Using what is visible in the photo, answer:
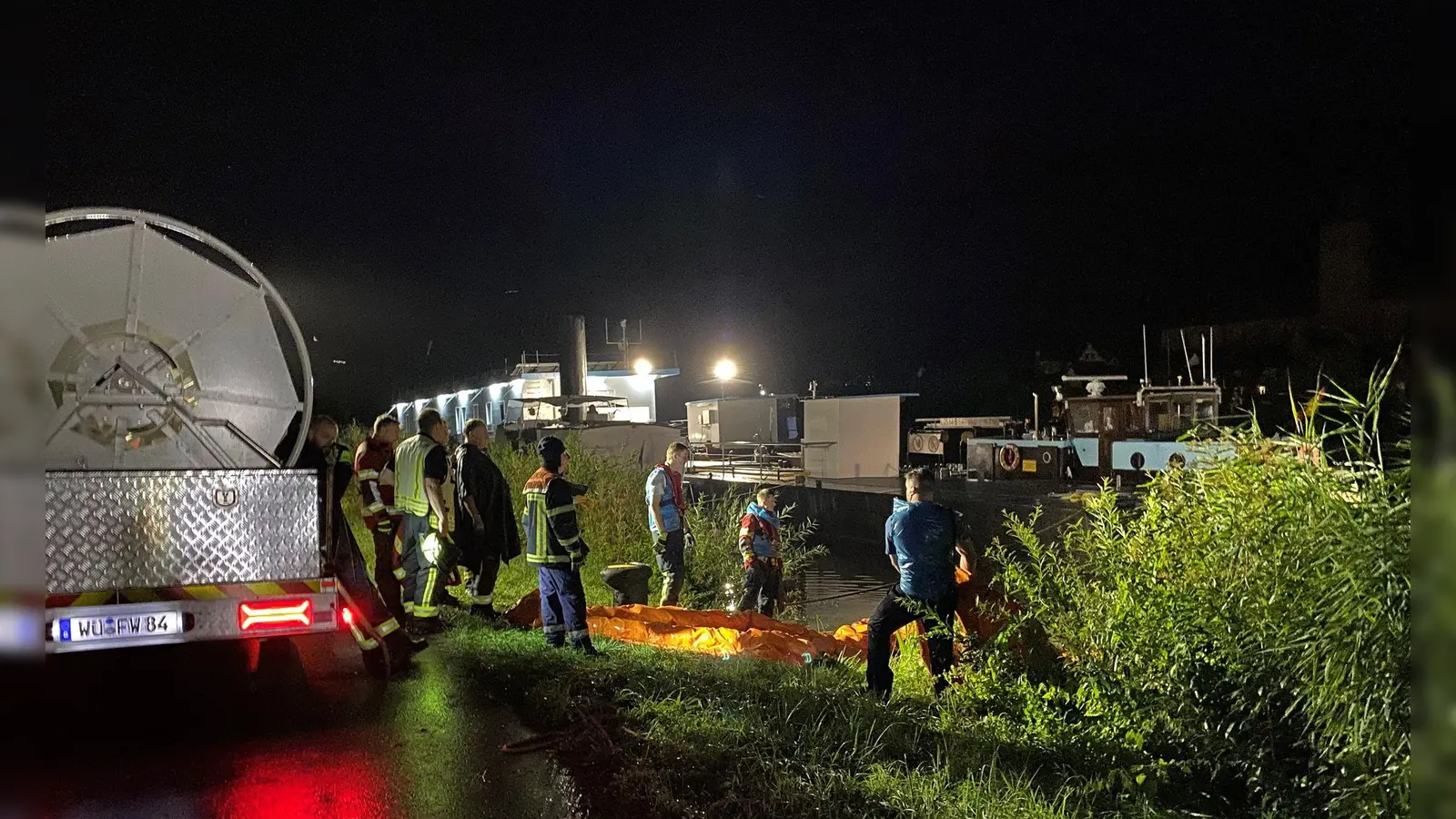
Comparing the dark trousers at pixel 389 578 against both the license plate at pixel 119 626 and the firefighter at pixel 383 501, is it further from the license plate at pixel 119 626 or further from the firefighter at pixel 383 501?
the license plate at pixel 119 626

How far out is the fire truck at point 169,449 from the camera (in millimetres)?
5301

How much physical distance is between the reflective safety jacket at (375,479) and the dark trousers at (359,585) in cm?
94

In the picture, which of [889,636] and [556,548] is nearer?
[889,636]

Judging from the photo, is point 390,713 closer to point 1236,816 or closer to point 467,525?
point 467,525

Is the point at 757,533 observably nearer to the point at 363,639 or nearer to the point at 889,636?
the point at 889,636

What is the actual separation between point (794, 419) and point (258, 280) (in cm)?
3011

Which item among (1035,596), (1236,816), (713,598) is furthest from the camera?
(713,598)

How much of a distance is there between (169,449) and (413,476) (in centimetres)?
234

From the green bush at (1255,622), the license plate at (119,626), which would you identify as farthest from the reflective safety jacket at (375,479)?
the green bush at (1255,622)

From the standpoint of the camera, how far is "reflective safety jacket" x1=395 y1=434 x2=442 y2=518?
9.02 meters

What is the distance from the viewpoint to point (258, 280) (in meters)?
7.43

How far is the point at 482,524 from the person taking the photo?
31.0 feet

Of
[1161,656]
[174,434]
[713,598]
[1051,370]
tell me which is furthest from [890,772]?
[1051,370]

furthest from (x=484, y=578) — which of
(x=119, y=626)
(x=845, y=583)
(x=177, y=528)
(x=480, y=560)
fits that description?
(x=845, y=583)
